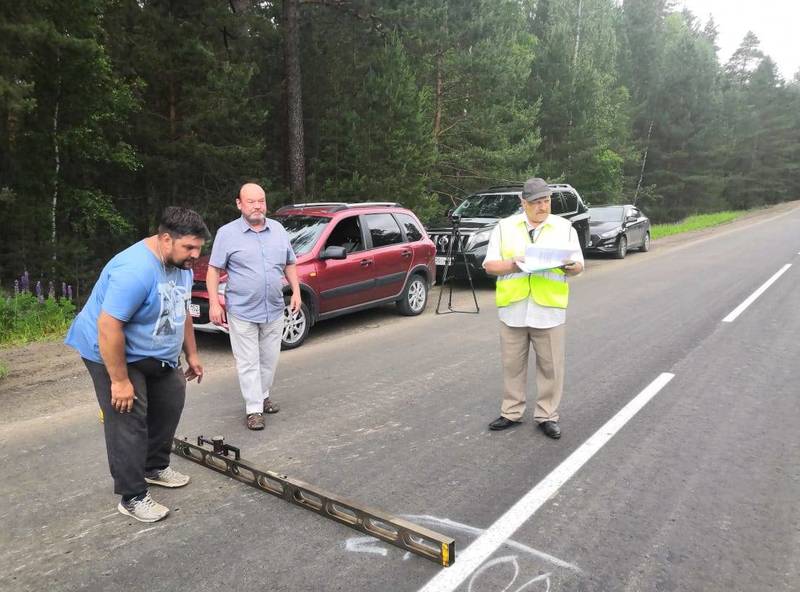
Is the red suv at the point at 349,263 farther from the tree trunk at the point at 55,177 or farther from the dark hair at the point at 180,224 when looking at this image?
the tree trunk at the point at 55,177

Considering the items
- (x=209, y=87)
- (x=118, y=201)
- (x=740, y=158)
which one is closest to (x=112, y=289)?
(x=209, y=87)

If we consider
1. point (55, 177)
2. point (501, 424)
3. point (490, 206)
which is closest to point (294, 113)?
point (490, 206)

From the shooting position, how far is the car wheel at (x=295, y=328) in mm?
7273

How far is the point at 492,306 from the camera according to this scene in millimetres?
10258

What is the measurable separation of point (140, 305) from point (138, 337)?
0.69ft

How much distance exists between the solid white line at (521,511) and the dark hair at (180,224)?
6.86 feet

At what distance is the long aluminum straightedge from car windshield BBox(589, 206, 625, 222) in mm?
15544

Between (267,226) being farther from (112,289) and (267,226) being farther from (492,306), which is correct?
(492,306)

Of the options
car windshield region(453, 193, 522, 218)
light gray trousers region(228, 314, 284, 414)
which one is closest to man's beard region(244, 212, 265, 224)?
light gray trousers region(228, 314, 284, 414)

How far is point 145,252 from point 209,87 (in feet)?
35.7

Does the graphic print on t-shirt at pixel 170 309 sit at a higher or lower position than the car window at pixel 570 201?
lower

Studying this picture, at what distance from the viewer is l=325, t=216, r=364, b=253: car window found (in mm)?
8023

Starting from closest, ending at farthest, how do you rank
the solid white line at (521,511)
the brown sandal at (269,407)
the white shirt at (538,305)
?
the solid white line at (521,511) < the white shirt at (538,305) < the brown sandal at (269,407)

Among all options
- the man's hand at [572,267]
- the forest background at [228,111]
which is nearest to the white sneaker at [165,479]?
the man's hand at [572,267]
